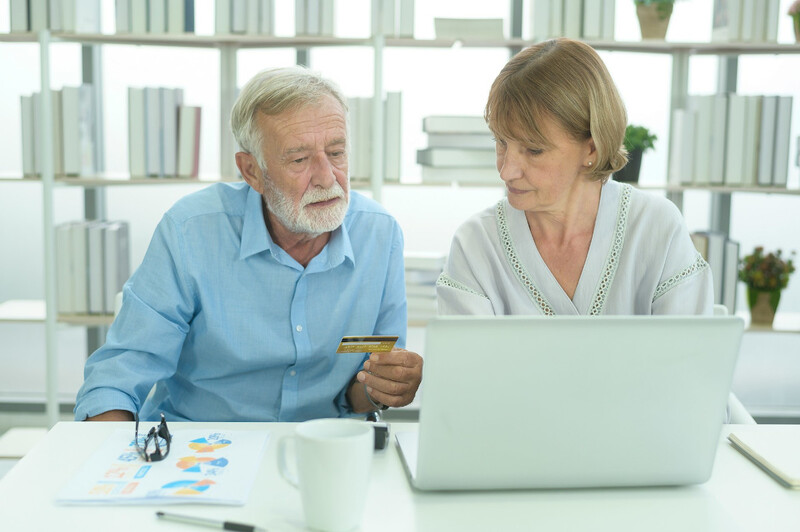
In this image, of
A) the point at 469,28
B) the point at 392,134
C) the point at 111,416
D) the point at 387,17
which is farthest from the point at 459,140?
the point at 111,416

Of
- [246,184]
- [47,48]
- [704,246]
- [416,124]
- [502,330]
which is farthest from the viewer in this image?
[416,124]

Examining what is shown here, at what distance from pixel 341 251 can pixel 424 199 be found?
6.13 ft

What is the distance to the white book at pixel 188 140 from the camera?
2893mm

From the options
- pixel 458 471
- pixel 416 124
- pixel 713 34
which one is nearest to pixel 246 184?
pixel 458 471

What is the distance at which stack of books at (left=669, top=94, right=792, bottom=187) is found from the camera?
A: 9.51ft

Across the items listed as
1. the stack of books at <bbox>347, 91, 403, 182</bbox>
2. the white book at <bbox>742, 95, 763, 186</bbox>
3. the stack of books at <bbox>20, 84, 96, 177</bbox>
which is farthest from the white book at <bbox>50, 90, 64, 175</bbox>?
the white book at <bbox>742, 95, 763, 186</bbox>

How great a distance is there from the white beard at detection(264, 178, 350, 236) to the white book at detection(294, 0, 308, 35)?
4.67 ft

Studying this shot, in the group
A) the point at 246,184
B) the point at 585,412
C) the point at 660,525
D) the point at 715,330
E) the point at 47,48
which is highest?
the point at 47,48

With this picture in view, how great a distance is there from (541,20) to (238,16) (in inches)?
43.2

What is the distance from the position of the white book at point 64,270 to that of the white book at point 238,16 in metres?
0.96

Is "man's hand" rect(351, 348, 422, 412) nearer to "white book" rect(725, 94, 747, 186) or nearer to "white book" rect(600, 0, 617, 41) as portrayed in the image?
"white book" rect(600, 0, 617, 41)

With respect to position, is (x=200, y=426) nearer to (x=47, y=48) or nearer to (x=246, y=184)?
(x=246, y=184)

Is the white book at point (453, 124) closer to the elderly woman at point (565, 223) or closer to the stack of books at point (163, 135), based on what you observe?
the stack of books at point (163, 135)

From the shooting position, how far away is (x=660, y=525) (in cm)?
92
